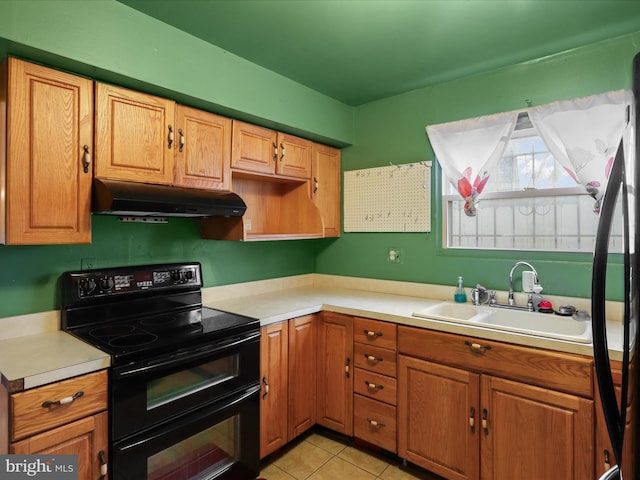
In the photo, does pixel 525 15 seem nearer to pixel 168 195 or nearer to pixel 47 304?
pixel 168 195

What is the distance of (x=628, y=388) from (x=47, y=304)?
2.22 m

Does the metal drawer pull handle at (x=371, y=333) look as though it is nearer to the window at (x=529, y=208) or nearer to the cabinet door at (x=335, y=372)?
the cabinet door at (x=335, y=372)

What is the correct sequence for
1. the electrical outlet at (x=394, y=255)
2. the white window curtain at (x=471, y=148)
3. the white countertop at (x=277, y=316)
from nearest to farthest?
the white countertop at (x=277, y=316)
the white window curtain at (x=471, y=148)
the electrical outlet at (x=394, y=255)

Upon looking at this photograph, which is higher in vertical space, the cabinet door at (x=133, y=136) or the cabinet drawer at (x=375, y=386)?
the cabinet door at (x=133, y=136)

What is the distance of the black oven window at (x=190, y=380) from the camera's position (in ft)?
5.21

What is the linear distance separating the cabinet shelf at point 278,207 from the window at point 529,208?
3.29 ft

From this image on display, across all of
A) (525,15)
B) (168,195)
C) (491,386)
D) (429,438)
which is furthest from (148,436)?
(525,15)

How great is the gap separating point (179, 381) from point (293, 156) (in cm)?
168

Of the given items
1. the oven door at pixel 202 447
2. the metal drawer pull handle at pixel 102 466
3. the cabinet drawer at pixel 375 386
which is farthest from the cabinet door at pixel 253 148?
the metal drawer pull handle at pixel 102 466

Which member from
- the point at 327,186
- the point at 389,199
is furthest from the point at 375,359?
the point at 327,186

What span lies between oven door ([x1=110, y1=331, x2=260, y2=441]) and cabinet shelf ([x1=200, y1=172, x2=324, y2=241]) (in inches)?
35.4

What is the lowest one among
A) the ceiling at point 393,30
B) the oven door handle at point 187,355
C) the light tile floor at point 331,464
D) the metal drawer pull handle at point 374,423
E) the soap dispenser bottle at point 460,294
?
the light tile floor at point 331,464

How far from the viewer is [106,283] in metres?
1.91

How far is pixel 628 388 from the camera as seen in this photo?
737 mm
